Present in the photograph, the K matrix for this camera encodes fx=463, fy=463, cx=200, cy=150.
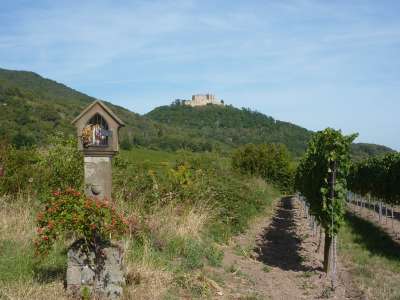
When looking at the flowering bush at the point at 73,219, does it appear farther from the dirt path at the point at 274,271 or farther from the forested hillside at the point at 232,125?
the forested hillside at the point at 232,125

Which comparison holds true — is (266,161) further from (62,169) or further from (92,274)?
(92,274)

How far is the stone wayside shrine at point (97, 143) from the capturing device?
6500mm

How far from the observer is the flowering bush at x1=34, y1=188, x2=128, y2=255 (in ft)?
17.0

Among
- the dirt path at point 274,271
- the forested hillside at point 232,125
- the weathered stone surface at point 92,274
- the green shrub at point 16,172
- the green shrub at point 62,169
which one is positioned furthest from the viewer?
the forested hillside at point 232,125

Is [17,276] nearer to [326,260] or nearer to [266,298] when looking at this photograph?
[266,298]

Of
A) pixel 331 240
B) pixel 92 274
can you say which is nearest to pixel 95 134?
pixel 92 274

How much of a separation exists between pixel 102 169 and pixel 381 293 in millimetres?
4635

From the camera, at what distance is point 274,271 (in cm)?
888

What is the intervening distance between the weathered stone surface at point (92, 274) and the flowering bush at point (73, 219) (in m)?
0.20

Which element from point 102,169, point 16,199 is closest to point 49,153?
point 16,199

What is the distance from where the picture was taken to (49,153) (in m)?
9.78

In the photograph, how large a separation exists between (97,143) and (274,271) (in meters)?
4.41

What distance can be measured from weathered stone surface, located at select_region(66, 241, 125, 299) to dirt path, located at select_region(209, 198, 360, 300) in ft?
5.48

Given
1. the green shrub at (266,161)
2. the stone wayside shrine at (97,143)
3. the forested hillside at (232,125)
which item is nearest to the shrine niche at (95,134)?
the stone wayside shrine at (97,143)
